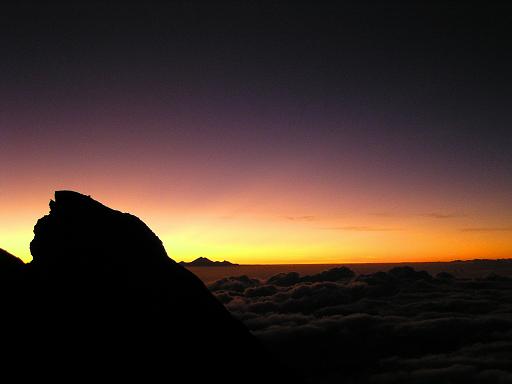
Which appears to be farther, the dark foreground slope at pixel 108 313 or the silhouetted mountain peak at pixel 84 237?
the silhouetted mountain peak at pixel 84 237

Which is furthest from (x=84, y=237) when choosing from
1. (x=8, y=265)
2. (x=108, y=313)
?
(x=108, y=313)

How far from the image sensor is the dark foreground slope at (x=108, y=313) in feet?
121

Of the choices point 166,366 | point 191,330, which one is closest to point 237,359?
point 191,330

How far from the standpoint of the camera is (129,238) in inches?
1852

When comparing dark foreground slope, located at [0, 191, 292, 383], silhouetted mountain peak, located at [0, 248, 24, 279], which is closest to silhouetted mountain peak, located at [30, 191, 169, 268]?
dark foreground slope, located at [0, 191, 292, 383]

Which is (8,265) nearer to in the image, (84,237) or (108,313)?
(84,237)

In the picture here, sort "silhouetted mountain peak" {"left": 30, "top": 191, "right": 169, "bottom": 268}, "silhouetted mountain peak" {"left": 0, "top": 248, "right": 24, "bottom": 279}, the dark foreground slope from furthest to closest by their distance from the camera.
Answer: "silhouetted mountain peak" {"left": 30, "top": 191, "right": 169, "bottom": 268}, "silhouetted mountain peak" {"left": 0, "top": 248, "right": 24, "bottom": 279}, the dark foreground slope

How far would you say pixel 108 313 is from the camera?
4128 cm

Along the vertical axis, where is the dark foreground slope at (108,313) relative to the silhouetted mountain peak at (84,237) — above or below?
below

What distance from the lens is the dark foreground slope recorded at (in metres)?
36.8

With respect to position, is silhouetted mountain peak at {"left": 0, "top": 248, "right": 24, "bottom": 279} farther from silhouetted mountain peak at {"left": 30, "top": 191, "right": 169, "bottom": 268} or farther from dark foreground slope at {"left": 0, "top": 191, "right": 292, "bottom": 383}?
silhouetted mountain peak at {"left": 30, "top": 191, "right": 169, "bottom": 268}

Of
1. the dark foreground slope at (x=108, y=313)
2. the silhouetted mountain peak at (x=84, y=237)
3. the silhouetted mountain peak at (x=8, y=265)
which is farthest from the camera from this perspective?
the silhouetted mountain peak at (x=84, y=237)

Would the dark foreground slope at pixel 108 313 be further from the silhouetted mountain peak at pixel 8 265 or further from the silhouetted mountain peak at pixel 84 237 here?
the silhouetted mountain peak at pixel 8 265

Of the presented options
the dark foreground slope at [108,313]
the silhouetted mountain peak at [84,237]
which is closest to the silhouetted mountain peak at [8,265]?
the dark foreground slope at [108,313]
